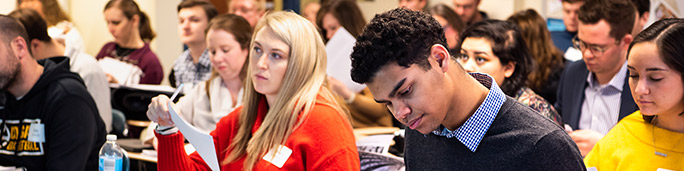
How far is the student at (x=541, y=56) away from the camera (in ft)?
13.9

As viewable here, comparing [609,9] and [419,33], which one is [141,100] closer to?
[609,9]

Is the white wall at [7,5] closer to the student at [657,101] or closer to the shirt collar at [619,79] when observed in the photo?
the shirt collar at [619,79]

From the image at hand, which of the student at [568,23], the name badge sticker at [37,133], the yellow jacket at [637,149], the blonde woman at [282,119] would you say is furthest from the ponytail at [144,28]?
the yellow jacket at [637,149]

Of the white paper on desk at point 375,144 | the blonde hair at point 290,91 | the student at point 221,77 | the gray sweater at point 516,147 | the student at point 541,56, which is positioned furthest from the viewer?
the student at point 541,56

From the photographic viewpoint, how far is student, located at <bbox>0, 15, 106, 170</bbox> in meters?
3.19

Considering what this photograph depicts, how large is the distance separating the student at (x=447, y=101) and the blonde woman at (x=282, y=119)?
2.67ft

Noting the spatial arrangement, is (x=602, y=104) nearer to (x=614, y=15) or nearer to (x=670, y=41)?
(x=614, y=15)

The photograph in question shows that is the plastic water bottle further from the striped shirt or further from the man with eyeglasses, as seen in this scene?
the striped shirt

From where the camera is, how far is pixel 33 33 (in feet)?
13.7

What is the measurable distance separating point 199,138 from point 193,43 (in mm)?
3254

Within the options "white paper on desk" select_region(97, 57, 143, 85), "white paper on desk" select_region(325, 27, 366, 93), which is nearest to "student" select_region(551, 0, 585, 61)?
"white paper on desk" select_region(325, 27, 366, 93)

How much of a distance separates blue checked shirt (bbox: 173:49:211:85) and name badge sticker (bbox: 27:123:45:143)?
1.58m

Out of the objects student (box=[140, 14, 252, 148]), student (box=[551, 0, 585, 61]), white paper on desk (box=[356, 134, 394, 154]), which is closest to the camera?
white paper on desk (box=[356, 134, 394, 154])

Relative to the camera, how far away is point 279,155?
2465 mm
